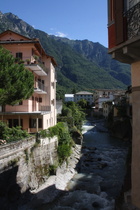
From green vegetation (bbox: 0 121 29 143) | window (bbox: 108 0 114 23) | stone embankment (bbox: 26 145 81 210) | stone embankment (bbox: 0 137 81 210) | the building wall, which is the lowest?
stone embankment (bbox: 26 145 81 210)

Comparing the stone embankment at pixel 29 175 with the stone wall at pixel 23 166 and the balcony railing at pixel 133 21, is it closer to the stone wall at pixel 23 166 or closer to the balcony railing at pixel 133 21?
the stone wall at pixel 23 166

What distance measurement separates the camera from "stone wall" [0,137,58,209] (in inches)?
495

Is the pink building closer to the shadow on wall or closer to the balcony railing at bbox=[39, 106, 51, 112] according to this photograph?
the balcony railing at bbox=[39, 106, 51, 112]

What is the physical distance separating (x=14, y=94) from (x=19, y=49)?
9.12 metres

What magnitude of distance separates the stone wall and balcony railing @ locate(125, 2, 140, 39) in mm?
10613

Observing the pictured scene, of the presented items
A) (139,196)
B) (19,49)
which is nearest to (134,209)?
(139,196)

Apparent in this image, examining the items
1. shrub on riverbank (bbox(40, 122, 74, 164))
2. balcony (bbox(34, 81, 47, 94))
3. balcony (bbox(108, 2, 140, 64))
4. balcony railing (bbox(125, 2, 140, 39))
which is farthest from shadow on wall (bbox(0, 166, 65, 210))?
balcony (bbox(34, 81, 47, 94))

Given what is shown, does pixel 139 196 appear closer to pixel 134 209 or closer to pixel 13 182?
pixel 134 209

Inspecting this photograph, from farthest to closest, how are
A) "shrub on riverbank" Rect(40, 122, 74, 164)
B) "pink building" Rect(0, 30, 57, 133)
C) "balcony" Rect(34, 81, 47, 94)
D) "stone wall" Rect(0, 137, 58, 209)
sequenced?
"balcony" Rect(34, 81, 47, 94) → "pink building" Rect(0, 30, 57, 133) → "shrub on riverbank" Rect(40, 122, 74, 164) → "stone wall" Rect(0, 137, 58, 209)

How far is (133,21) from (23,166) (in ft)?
42.4

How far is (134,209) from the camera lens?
5.32 meters

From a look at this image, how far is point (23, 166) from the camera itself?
14539mm

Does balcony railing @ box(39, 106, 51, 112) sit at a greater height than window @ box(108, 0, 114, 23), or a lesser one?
lesser

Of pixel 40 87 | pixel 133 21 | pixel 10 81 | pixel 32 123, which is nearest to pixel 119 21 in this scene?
pixel 133 21
